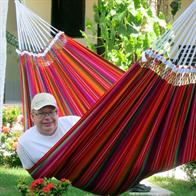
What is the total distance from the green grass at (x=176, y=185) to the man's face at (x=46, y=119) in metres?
1.78

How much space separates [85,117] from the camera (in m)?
3.20

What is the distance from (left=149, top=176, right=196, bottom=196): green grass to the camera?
5.18m

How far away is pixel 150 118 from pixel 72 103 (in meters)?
1.22

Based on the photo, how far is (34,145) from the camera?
3469 mm

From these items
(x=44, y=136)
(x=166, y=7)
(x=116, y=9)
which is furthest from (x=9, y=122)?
(x=44, y=136)

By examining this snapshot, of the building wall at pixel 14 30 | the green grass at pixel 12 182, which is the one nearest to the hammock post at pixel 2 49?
the green grass at pixel 12 182

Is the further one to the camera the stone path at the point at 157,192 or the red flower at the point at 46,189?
the stone path at the point at 157,192

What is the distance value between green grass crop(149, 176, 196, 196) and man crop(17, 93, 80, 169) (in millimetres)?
1761

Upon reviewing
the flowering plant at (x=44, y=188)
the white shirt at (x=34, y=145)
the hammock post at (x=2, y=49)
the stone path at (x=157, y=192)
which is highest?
the hammock post at (x=2, y=49)

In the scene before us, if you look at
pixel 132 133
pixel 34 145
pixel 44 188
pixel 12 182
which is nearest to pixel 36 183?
pixel 44 188

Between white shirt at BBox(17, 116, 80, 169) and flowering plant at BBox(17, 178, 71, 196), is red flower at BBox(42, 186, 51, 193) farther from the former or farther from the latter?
white shirt at BBox(17, 116, 80, 169)

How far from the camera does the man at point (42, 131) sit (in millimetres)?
3451

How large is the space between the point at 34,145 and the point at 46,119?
17cm

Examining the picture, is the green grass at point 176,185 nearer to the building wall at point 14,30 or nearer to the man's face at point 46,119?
the man's face at point 46,119
